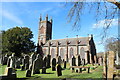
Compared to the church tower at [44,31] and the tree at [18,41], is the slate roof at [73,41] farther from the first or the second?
the tree at [18,41]

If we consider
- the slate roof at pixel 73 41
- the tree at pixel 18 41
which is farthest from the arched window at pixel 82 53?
the tree at pixel 18 41

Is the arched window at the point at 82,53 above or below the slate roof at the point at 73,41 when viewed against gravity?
below

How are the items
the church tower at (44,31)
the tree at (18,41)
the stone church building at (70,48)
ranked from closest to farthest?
the tree at (18,41)
the stone church building at (70,48)
the church tower at (44,31)

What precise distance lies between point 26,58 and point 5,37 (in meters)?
28.6

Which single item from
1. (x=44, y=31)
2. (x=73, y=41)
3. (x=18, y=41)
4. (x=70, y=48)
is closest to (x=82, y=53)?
(x=70, y=48)

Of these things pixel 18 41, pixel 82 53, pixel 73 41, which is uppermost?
pixel 73 41

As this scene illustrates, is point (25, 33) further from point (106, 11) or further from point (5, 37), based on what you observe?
point (106, 11)

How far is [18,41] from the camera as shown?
44.5 meters

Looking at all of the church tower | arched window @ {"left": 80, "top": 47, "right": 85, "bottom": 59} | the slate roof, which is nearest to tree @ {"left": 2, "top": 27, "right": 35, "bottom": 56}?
the slate roof

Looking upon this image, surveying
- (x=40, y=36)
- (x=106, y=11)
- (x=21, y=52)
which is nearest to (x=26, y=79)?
(x=106, y=11)

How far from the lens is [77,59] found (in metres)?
18.8

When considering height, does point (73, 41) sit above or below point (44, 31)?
below

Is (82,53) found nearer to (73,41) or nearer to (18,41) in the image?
(73,41)

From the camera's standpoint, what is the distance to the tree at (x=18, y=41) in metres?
42.6
